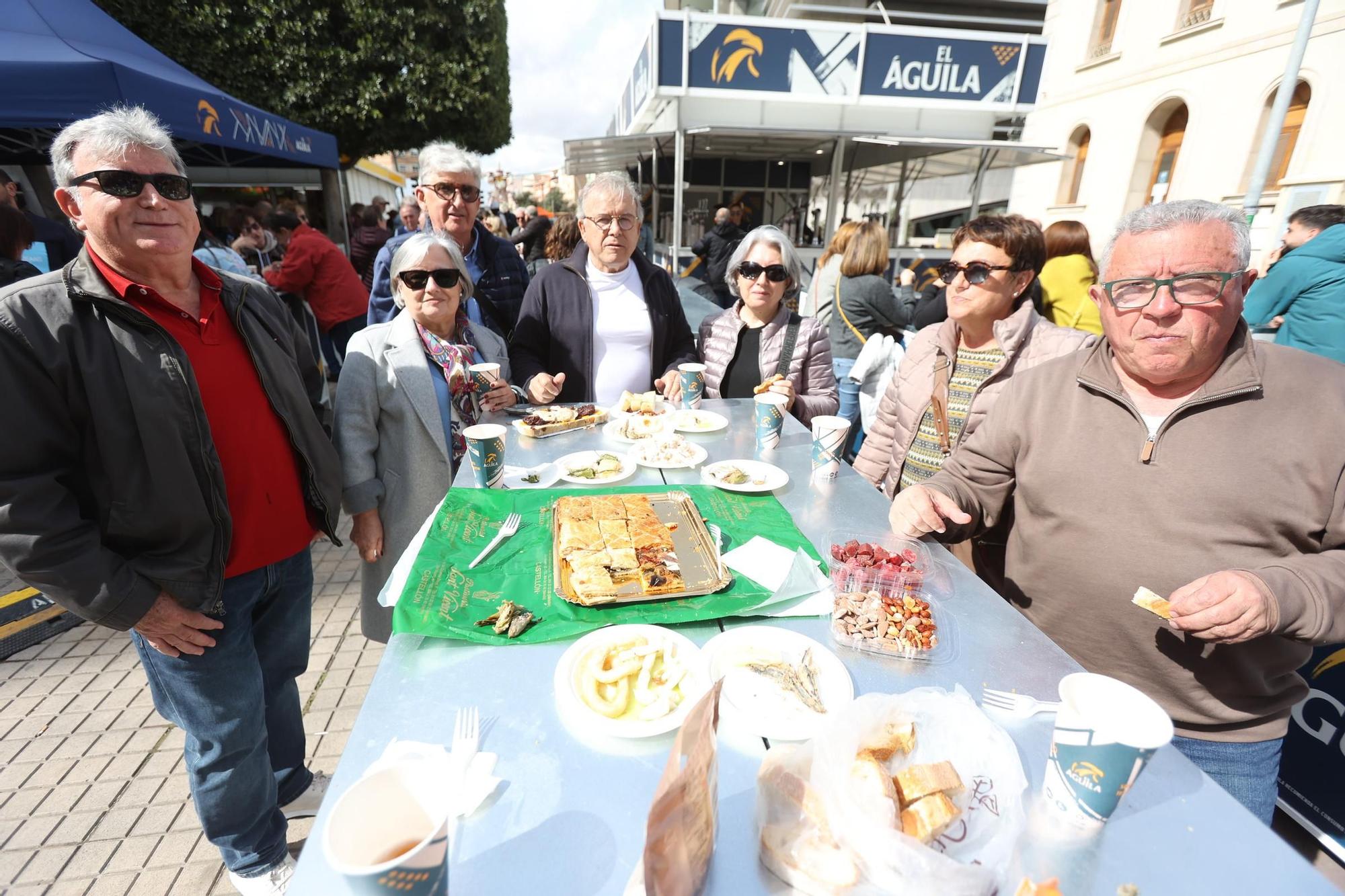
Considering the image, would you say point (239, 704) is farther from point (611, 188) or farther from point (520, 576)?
point (611, 188)

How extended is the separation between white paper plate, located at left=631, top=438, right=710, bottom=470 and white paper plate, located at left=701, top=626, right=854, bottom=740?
1.04 metres

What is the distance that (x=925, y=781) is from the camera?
94 centimetres

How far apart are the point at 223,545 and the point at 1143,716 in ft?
7.83

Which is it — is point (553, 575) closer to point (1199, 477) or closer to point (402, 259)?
point (402, 259)

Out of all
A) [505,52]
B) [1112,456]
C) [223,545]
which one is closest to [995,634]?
[1112,456]

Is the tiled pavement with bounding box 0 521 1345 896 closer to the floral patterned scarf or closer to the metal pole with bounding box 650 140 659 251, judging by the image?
the floral patterned scarf

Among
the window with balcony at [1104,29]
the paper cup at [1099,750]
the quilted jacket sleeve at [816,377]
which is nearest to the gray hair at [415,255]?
the quilted jacket sleeve at [816,377]

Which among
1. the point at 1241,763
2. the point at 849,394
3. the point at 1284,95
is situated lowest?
the point at 1241,763

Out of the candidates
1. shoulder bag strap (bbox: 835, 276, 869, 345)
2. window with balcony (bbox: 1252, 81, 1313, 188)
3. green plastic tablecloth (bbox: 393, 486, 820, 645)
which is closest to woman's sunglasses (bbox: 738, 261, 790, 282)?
green plastic tablecloth (bbox: 393, 486, 820, 645)

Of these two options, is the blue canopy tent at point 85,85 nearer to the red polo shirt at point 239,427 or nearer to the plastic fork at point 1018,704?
the red polo shirt at point 239,427

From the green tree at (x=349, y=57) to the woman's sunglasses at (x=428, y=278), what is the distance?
15058mm

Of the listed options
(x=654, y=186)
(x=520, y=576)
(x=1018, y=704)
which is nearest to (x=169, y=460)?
(x=520, y=576)

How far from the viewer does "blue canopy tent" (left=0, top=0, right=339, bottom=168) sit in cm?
431

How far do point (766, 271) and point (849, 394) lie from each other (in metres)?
2.64
